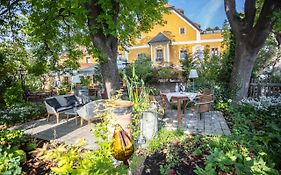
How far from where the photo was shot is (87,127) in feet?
20.3

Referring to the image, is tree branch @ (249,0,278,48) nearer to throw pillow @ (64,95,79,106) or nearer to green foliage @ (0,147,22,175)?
throw pillow @ (64,95,79,106)

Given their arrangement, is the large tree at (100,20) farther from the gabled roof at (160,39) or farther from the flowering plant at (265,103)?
the gabled roof at (160,39)

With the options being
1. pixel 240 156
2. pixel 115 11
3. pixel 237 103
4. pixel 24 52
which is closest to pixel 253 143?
pixel 240 156

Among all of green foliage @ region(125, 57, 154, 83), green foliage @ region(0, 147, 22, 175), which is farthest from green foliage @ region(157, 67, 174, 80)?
green foliage @ region(0, 147, 22, 175)

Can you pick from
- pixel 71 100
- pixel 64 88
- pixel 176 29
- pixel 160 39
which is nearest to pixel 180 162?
pixel 71 100

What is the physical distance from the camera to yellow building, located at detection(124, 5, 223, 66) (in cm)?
2623

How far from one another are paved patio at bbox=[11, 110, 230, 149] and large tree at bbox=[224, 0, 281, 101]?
1952 mm

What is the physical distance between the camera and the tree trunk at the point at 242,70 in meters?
8.00

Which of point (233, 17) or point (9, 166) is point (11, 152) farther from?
point (233, 17)

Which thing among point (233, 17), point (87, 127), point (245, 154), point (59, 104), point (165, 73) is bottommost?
point (87, 127)

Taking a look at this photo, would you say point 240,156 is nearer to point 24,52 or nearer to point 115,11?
point 115,11

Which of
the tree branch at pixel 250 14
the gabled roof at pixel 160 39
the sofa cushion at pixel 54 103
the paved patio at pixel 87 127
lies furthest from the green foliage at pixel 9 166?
the gabled roof at pixel 160 39

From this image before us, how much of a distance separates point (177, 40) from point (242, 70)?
1990cm

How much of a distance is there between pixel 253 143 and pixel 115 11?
5565 millimetres
